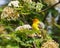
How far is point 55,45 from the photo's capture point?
1.98 metres

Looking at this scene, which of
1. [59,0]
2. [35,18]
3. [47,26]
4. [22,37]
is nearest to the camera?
[22,37]

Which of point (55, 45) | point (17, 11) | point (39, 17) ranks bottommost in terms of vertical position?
point (39, 17)

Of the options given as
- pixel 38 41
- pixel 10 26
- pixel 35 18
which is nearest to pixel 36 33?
pixel 38 41

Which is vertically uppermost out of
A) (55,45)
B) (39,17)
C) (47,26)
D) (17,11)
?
(17,11)

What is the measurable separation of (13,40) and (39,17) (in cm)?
88

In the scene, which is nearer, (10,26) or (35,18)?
(10,26)

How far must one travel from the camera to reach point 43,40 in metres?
2.07

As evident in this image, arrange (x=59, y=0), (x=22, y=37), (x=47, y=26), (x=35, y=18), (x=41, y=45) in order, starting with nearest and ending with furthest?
1. (x=22, y=37)
2. (x=41, y=45)
3. (x=59, y=0)
4. (x=35, y=18)
5. (x=47, y=26)

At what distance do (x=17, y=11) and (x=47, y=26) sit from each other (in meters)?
1.29

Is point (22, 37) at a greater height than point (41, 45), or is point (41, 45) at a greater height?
point (22, 37)

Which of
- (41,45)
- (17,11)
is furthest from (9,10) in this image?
(41,45)

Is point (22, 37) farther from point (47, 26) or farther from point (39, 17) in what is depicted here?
point (47, 26)

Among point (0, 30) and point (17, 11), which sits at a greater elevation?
point (17, 11)

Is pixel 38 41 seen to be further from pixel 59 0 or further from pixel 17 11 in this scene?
pixel 59 0
